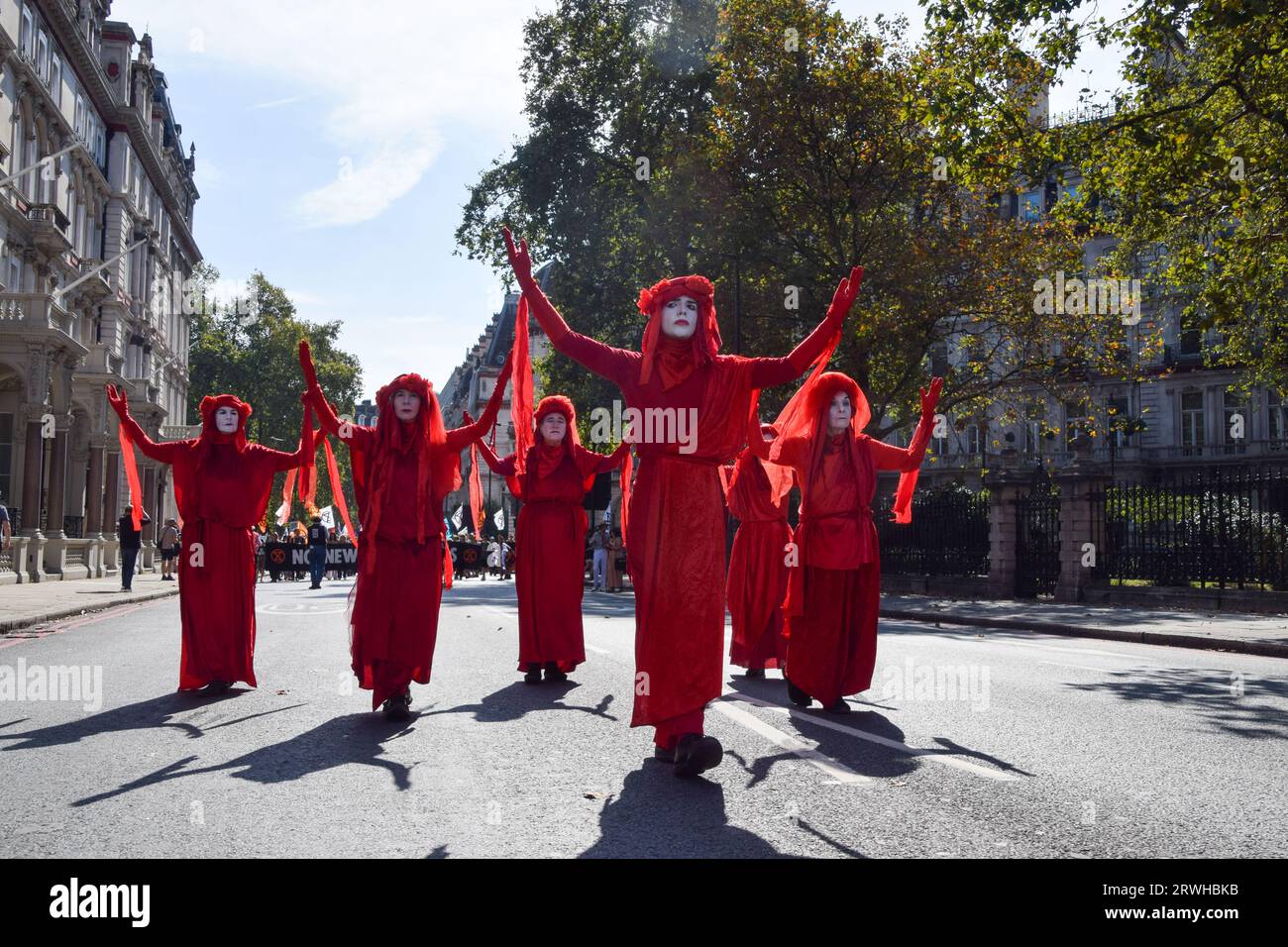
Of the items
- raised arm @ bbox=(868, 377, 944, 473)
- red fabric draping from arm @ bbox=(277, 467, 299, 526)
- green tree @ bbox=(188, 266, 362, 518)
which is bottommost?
red fabric draping from arm @ bbox=(277, 467, 299, 526)

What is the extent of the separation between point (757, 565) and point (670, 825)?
480 centimetres

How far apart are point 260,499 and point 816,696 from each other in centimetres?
406

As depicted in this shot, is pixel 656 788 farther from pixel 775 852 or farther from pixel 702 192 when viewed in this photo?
pixel 702 192

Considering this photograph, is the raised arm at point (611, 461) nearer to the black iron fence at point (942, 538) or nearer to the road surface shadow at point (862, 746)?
the road surface shadow at point (862, 746)

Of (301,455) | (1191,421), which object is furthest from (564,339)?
(1191,421)

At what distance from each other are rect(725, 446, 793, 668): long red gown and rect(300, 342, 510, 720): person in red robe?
2414 mm

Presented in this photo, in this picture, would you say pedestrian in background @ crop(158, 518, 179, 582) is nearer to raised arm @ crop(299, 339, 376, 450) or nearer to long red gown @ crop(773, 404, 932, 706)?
raised arm @ crop(299, 339, 376, 450)

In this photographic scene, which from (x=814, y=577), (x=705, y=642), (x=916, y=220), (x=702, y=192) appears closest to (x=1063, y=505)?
(x=916, y=220)

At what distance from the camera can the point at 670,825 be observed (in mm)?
4418

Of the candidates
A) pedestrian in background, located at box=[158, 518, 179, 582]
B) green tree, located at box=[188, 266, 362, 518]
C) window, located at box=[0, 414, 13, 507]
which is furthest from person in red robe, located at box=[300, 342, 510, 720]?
green tree, located at box=[188, 266, 362, 518]

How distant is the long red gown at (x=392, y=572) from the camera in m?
7.26

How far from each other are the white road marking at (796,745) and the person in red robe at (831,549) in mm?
434

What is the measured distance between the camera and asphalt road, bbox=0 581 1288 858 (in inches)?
164
